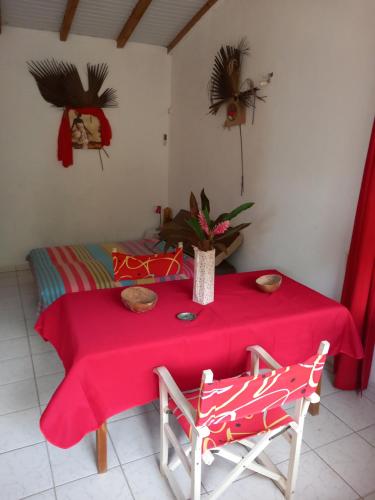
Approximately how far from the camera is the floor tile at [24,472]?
1657mm

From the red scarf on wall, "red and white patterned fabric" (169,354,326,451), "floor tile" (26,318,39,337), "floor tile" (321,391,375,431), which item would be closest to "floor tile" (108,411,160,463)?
"red and white patterned fabric" (169,354,326,451)

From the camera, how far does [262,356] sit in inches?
64.4

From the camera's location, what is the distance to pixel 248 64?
324 cm

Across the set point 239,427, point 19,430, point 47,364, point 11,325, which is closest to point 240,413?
point 239,427

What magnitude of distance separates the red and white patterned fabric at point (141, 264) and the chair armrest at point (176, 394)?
45.4 inches

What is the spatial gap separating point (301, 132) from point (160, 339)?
1948mm

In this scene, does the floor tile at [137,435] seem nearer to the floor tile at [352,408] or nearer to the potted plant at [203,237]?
the potted plant at [203,237]

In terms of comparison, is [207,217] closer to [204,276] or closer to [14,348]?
[204,276]

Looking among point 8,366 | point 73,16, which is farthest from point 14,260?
point 73,16

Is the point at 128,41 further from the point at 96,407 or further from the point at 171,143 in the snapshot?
the point at 96,407

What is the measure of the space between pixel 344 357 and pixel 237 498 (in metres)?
1.12

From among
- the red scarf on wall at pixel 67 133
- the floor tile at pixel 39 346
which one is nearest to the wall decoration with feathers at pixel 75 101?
the red scarf on wall at pixel 67 133

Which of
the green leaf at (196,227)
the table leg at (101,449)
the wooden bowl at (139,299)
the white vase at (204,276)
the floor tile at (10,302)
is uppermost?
the green leaf at (196,227)

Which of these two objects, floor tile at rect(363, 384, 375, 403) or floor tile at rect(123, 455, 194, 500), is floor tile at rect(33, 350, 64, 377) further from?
floor tile at rect(363, 384, 375, 403)
